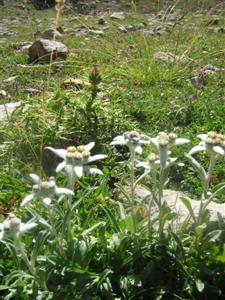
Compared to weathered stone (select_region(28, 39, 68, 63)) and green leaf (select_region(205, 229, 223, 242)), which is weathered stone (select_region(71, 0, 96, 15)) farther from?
green leaf (select_region(205, 229, 223, 242))

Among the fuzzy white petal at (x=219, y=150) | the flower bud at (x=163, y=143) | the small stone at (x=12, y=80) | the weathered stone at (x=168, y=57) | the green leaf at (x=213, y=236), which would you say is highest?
the flower bud at (x=163, y=143)

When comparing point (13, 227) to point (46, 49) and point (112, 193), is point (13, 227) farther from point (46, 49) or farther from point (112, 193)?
point (46, 49)

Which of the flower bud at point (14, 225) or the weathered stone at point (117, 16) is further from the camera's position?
the weathered stone at point (117, 16)

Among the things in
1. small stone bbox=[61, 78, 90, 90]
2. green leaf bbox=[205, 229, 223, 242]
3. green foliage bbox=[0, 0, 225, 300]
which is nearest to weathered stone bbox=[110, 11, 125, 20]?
green foliage bbox=[0, 0, 225, 300]

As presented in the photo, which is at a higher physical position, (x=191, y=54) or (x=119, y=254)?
(x=119, y=254)

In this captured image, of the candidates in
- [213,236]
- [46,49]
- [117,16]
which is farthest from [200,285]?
[117,16]

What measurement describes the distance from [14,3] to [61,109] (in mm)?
13845

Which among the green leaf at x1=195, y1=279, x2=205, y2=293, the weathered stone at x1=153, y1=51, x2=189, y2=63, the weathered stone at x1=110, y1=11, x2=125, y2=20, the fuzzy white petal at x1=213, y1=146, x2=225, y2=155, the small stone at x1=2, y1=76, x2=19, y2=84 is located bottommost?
the weathered stone at x1=110, y1=11, x2=125, y2=20

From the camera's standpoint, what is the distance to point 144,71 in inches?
299

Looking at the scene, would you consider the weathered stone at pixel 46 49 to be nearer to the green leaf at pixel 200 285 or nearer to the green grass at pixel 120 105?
the green grass at pixel 120 105

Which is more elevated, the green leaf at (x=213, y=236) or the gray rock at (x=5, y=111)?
the green leaf at (x=213, y=236)

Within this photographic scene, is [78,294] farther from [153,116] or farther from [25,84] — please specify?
[25,84]

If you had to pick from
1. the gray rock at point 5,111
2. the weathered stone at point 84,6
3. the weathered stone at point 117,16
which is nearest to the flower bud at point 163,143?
the gray rock at point 5,111

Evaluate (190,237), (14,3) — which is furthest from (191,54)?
(14,3)
